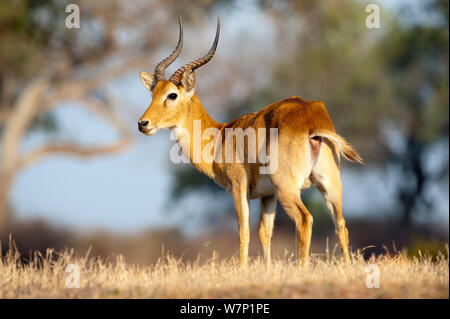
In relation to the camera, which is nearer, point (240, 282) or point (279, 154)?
point (240, 282)

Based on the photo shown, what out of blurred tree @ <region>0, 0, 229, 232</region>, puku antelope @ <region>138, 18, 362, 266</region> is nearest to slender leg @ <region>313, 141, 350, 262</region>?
puku antelope @ <region>138, 18, 362, 266</region>

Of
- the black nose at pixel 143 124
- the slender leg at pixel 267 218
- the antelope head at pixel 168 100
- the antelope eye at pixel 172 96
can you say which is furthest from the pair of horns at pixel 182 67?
the slender leg at pixel 267 218

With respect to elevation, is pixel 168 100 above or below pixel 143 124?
above

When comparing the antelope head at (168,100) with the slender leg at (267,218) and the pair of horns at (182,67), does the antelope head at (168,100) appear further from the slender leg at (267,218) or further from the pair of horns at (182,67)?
the slender leg at (267,218)

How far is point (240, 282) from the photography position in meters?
6.61

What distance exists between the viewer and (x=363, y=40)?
30875 millimetres

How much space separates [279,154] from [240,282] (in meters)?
1.82

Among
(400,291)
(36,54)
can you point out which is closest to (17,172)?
(36,54)

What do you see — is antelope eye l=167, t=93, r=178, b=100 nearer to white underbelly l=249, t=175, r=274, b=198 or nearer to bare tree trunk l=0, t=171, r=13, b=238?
white underbelly l=249, t=175, r=274, b=198

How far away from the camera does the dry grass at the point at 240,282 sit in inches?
241

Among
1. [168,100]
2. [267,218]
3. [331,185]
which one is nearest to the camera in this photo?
[331,185]

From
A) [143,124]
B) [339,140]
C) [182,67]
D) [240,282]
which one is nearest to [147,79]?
[182,67]

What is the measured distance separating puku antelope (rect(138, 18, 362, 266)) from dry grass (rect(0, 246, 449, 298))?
63 cm

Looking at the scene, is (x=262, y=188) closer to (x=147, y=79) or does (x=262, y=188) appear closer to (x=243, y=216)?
(x=243, y=216)
